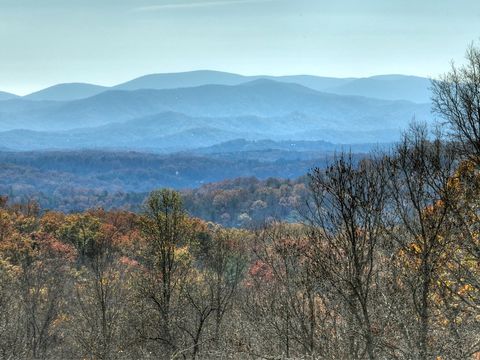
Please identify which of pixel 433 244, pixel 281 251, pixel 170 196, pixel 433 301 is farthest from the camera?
pixel 170 196

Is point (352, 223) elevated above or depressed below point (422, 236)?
above

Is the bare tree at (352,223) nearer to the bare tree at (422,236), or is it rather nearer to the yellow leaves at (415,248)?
the bare tree at (422,236)

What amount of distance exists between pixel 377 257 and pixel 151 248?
20053 millimetres

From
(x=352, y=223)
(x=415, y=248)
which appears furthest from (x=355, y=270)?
(x=415, y=248)

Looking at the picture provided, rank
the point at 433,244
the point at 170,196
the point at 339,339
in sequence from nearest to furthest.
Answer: the point at 433,244 < the point at 339,339 < the point at 170,196

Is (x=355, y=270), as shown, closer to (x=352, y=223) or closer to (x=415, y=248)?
(x=352, y=223)

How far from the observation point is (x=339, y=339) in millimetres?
18344

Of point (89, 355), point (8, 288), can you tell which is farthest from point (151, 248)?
point (8, 288)

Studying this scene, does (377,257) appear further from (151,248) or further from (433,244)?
(151,248)

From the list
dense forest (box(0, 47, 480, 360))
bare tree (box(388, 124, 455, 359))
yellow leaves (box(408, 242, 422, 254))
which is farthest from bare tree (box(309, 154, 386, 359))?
yellow leaves (box(408, 242, 422, 254))

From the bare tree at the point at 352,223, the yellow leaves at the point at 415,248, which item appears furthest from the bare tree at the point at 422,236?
the bare tree at the point at 352,223

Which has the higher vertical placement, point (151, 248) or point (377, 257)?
point (377, 257)

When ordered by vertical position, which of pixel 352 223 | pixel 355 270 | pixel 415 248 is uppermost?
pixel 352 223

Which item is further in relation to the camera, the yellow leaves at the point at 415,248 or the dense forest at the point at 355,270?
the yellow leaves at the point at 415,248
